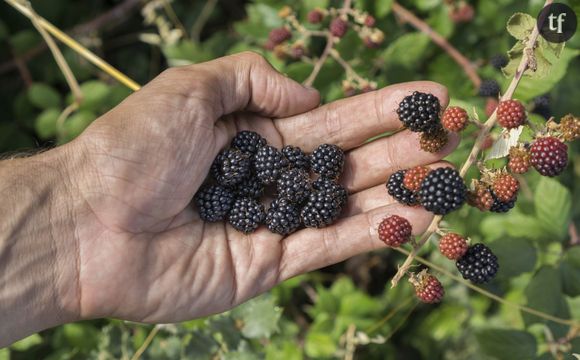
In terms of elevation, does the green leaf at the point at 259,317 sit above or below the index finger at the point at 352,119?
below

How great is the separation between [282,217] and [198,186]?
47 centimetres

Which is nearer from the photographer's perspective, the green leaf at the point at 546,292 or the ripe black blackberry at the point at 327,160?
the ripe black blackberry at the point at 327,160

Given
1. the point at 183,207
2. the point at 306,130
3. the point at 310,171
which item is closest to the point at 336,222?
the point at 310,171

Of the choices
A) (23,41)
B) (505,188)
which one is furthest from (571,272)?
(23,41)

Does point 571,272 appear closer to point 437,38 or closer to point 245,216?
point 437,38

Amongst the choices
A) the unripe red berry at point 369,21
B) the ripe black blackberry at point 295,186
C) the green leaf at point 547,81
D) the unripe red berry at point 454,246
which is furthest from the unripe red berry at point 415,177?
the unripe red berry at point 369,21

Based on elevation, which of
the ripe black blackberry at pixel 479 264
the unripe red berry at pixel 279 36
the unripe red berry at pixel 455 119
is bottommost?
the ripe black blackberry at pixel 479 264

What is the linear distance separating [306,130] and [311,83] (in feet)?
1.50

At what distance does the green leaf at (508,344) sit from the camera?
333 cm

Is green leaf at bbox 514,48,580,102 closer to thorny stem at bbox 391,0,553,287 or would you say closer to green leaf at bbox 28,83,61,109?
thorny stem at bbox 391,0,553,287

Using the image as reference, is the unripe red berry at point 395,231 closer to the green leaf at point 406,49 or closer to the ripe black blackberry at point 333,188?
the ripe black blackberry at point 333,188

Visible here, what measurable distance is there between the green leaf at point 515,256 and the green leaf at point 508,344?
1.12 ft

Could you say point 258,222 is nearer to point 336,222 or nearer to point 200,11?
point 336,222

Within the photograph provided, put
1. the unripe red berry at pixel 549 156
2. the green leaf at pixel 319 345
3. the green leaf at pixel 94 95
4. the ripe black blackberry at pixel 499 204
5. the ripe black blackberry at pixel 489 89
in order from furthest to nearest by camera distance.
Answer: the green leaf at pixel 94 95
the green leaf at pixel 319 345
the ripe black blackberry at pixel 489 89
the ripe black blackberry at pixel 499 204
the unripe red berry at pixel 549 156
